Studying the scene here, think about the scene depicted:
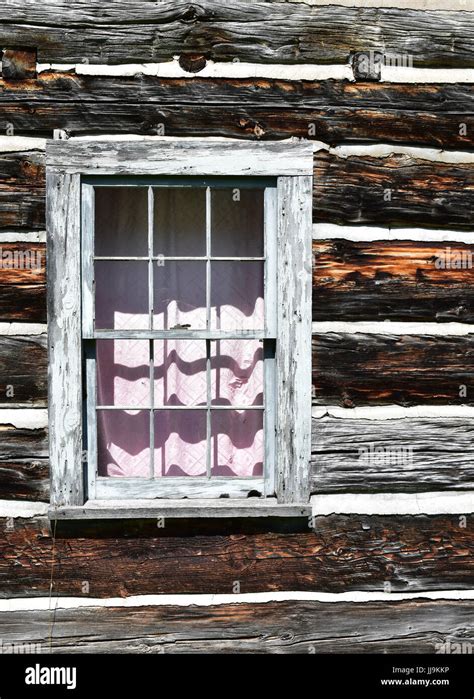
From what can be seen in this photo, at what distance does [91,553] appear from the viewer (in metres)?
4.00

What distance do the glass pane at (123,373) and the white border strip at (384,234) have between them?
1.13 meters

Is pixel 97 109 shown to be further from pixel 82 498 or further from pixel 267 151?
pixel 82 498

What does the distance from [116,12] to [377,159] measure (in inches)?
60.9

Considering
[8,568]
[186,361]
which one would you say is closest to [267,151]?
[186,361]

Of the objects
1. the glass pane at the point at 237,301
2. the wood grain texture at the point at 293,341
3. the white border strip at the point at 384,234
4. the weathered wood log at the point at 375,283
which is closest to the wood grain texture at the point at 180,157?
the wood grain texture at the point at 293,341

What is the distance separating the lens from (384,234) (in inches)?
159

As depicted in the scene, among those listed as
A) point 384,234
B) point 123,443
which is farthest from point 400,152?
point 123,443

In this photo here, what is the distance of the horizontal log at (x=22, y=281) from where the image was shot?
3.95m

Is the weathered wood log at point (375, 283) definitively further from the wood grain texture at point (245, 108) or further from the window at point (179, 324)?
the wood grain texture at point (245, 108)

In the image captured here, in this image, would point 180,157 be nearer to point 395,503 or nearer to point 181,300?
point 181,300

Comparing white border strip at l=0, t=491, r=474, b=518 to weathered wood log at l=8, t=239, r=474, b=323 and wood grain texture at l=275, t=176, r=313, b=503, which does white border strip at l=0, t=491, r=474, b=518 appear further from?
weathered wood log at l=8, t=239, r=474, b=323

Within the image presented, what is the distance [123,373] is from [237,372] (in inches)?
24.3

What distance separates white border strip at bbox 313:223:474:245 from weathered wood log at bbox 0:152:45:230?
1443 millimetres

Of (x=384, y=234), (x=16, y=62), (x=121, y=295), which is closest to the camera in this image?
(x=16, y=62)
